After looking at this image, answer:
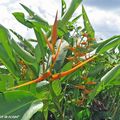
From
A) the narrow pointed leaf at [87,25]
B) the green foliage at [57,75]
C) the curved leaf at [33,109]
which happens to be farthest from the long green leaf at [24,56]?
the narrow pointed leaf at [87,25]

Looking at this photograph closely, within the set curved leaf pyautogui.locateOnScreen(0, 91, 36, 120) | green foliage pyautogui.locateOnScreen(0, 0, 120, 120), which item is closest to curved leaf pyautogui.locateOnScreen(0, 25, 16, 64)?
green foliage pyautogui.locateOnScreen(0, 0, 120, 120)

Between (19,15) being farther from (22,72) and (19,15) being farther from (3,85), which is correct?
(3,85)

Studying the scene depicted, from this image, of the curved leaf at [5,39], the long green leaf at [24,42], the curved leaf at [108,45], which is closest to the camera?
the curved leaf at [5,39]

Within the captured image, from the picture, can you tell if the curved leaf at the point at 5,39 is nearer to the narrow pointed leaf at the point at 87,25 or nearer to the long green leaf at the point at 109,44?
the long green leaf at the point at 109,44

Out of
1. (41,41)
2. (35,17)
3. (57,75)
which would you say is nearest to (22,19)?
(35,17)

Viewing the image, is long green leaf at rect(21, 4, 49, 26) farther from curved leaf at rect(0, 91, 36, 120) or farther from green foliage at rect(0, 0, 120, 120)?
curved leaf at rect(0, 91, 36, 120)

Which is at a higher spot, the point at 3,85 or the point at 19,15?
the point at 19,15

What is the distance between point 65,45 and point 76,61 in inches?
5.3

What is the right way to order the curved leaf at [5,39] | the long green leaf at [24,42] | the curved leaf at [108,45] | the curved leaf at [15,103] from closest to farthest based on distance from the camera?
the curved leaf at [15,103] → the curved leaf at [5,39] → the curved leaf at [108,45] → the long green leaf at [24,42]

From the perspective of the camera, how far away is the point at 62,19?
44.3 inches

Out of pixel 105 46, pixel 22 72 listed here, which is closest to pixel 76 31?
pixel 105 46

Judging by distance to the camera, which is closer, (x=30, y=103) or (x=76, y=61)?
(x=30, y=103)

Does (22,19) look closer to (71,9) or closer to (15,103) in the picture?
(71,9)

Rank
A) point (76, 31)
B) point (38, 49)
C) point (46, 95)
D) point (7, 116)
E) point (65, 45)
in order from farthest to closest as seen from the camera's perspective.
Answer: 1. point (76, 31)
2. point (65, 45)
3. point (38, 49)
4. point (46, 95)
5. point (7, 116)
